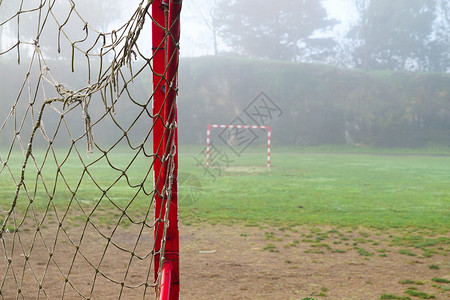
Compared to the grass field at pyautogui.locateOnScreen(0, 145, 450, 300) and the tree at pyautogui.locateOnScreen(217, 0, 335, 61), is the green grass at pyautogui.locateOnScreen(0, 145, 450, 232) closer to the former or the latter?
the grass field at pyautogui.locateOnScreen(0, 145, 450, 300)

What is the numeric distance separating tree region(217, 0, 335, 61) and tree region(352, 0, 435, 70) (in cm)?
342

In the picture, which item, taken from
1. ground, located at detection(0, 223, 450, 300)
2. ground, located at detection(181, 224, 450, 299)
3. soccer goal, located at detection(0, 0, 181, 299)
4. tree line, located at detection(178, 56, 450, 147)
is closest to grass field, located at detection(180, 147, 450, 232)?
ground, located at detection(0, 223, 450, 300)

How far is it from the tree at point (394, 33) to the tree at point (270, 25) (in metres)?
3.42

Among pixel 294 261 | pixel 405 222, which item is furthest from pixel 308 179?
pixel 294 261

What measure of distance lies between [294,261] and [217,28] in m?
42.3

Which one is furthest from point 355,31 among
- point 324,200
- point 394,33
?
point 324,200

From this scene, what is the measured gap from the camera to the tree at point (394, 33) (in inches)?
1762

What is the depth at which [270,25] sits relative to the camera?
151 feet

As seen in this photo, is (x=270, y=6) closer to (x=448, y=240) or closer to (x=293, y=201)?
(x=293, y=201)

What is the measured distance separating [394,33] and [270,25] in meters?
10.9

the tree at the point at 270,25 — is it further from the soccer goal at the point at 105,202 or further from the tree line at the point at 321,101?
the soccer goal at the point at 105,202

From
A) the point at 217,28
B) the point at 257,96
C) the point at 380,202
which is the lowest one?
the point at 380,202

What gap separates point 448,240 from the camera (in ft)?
17.9

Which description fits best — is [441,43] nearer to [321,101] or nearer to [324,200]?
[321,101]
